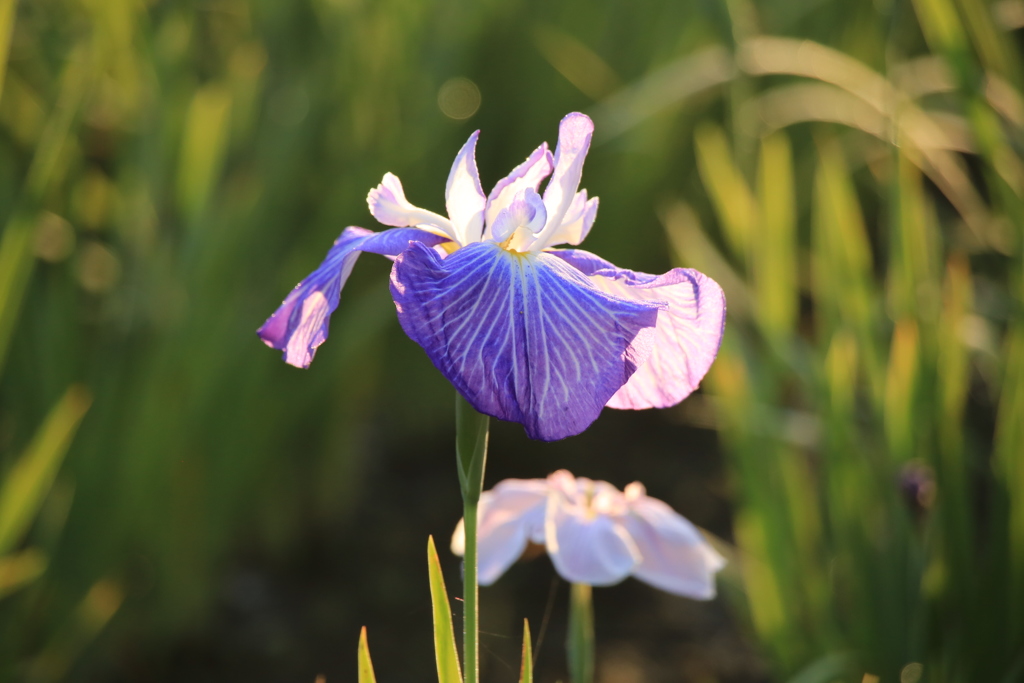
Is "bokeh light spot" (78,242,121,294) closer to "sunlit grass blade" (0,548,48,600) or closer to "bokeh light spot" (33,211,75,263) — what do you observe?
"bokeh light spot" (33,211,75,263)

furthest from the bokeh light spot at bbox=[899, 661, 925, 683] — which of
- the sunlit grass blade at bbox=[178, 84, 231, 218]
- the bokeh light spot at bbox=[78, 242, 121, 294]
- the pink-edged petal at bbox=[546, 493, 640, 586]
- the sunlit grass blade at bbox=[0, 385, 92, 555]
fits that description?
the bokeh light spot at bbox=[78, 242, 121, 294]

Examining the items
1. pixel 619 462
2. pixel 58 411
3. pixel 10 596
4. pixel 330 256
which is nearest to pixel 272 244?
pixel 58 411

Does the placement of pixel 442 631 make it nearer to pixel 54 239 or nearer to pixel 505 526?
pixel 505 526

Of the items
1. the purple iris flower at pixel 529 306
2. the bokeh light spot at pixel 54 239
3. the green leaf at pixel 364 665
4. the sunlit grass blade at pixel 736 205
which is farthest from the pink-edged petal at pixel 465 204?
the bokeh light spot at pixel 54 239

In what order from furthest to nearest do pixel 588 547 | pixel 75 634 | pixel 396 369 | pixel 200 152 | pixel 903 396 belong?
pixel 396 369
pixel 200 152
pixel 75 634
pixel 903 396
pixel 588 547

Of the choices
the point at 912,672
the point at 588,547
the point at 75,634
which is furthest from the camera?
the point at 75,634

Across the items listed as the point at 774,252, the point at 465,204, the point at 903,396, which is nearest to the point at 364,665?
the point at 465,204
